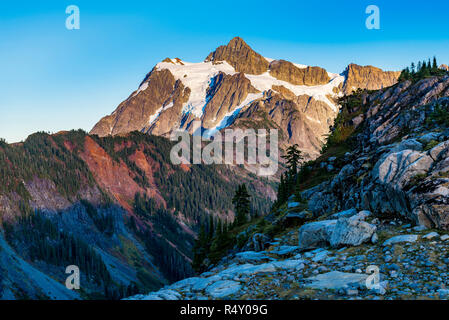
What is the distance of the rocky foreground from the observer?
33.4 feet

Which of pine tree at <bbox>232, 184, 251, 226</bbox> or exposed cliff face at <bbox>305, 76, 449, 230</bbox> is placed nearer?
exposed cliff face at <bbox>305, 76, 449, 230</bbox>

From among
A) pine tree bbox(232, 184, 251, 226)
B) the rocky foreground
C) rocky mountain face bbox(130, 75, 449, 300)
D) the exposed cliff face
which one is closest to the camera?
the rocky foreground

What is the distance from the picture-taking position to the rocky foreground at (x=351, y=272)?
10.2m

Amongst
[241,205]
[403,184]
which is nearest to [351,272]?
[403,184]

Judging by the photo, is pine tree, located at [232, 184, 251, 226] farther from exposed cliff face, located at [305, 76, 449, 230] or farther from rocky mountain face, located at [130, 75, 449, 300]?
rocky mountain face, located at [130, 75, 449, 300]

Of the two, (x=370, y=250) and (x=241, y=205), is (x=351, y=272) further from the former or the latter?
(x=241, y=205)

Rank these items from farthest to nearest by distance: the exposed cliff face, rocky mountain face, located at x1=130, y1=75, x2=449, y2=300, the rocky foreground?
the exposed cliff face < rocky mountain face, located at x1=130, y1=75, x2=449, y2=300 < the rocky foreground

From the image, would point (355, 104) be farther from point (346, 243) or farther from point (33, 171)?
point (33, 171)

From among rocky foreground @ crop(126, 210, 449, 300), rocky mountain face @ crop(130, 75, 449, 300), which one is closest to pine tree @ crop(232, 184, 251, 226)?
rocky mountain face @ crop(130, 75, 449, 300)

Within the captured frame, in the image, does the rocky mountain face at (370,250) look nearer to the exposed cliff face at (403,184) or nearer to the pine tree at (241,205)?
the exposed cliff face at (403,184)

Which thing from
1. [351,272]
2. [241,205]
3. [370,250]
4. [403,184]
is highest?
[403,184]

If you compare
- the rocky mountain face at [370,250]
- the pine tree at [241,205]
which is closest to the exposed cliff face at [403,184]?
the rocky mountain face at [370,250]

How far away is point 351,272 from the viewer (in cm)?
1195
